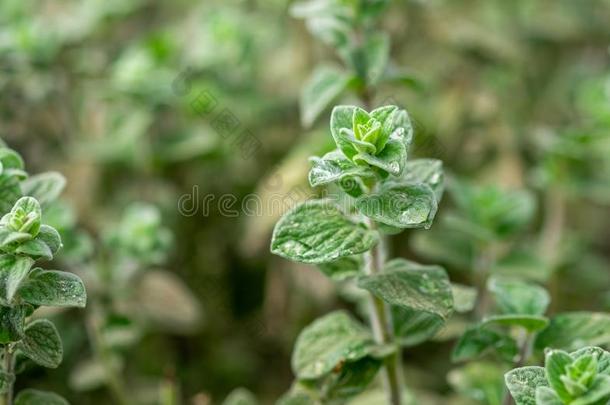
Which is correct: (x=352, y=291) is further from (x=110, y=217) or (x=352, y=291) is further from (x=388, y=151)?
(x=110, y=217)

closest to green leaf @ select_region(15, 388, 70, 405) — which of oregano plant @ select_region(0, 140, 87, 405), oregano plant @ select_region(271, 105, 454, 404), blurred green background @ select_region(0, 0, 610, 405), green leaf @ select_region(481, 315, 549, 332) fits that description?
oregano plant @ select_region(0, 140, 87, 405)

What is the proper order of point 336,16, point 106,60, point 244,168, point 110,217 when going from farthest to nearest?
1. point 106,60
2. point 244,168
3. point 110,217
4. point 336,16

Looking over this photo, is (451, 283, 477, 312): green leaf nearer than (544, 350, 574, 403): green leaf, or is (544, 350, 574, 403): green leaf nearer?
(544, 350, 574, 403): green leaf

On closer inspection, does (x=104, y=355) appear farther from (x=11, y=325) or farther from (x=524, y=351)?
(x=524, y=351)

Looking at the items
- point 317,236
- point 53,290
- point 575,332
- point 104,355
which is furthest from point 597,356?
point 104,355

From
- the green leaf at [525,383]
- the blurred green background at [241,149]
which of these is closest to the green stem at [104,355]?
the blurred green background at [241,149]

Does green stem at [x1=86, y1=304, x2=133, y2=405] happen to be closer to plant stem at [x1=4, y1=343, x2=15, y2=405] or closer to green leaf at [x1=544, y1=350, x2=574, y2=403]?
plant stem at [x1=4, y1=343, x2=15, y2=405]

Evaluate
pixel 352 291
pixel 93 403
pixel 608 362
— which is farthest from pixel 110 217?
pixel 608 362
